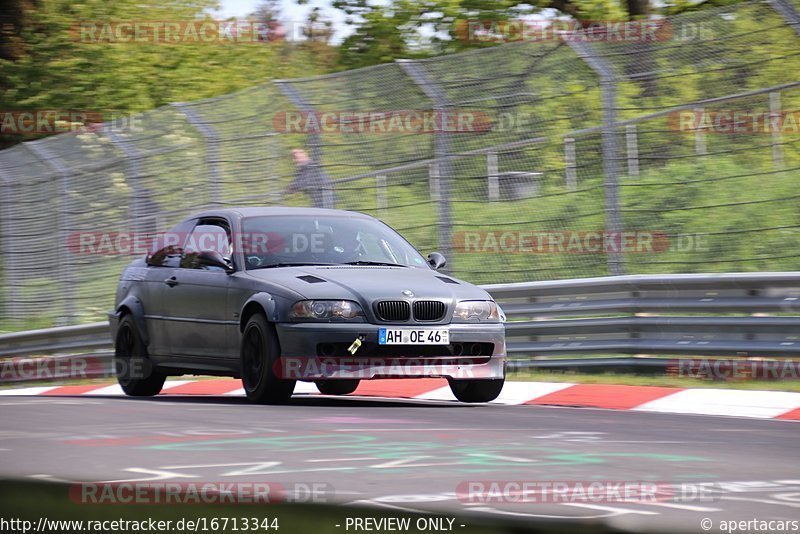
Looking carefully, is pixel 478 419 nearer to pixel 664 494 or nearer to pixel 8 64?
pixel 664 494

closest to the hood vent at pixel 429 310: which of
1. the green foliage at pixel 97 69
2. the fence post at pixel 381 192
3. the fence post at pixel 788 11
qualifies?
the fence post at pixel 788 11

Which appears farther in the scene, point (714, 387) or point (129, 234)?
point (129, 234)

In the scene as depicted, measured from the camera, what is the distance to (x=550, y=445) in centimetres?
665

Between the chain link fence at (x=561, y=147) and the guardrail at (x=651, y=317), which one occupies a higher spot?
the chain link fence at (x=561, y=147)

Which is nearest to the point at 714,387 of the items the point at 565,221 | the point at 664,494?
the point at 565,221

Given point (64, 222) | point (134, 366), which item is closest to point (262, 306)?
point (134, 366)

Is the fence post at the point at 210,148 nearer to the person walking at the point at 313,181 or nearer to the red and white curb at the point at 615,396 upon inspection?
the person walking at the point at 313,181

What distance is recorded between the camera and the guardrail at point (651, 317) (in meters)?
10.5

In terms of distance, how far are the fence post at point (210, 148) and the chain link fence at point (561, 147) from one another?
21 mm

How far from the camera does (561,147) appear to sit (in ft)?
39.4

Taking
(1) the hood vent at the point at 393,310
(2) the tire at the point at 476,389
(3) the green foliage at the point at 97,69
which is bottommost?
(2) the tire at the point at 476,389

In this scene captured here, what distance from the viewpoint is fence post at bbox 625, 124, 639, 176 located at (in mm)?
11625

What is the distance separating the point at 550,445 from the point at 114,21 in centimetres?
2401

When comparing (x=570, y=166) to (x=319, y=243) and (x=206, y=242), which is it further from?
(x=206, y=242)
